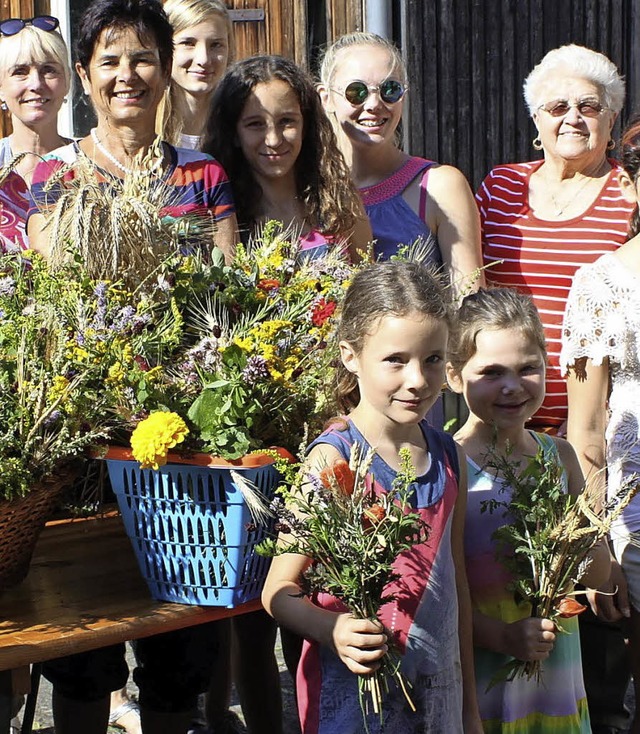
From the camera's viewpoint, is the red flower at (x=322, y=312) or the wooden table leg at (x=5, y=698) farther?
the red flower at (x=322, y=312)

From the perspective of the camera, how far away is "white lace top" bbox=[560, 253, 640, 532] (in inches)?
111

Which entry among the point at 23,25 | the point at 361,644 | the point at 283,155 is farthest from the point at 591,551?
the point at 23,25

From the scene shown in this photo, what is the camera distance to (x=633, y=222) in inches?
121

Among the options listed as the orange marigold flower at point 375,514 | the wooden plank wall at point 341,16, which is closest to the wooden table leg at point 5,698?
the orange marigold flower at point 375,514

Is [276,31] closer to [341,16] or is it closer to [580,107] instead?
[341,16]

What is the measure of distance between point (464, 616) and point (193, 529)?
1.98 ft

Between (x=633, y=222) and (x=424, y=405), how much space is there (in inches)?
45.2

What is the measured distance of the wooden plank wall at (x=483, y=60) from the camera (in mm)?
6852

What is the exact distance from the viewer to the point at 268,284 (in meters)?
2.46

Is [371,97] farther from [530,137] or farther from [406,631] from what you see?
[530,137]

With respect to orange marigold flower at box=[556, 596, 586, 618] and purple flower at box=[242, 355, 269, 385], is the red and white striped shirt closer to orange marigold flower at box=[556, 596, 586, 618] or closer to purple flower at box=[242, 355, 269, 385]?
orange marigold flower at box=[556, 596, 586, 618]

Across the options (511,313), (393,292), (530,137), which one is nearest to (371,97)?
(511,313)

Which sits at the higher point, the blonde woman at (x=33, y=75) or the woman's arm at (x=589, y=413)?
the blonde woman at (x=33, y=75)

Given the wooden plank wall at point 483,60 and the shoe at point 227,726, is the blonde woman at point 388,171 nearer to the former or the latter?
the shoe at point 227,726
